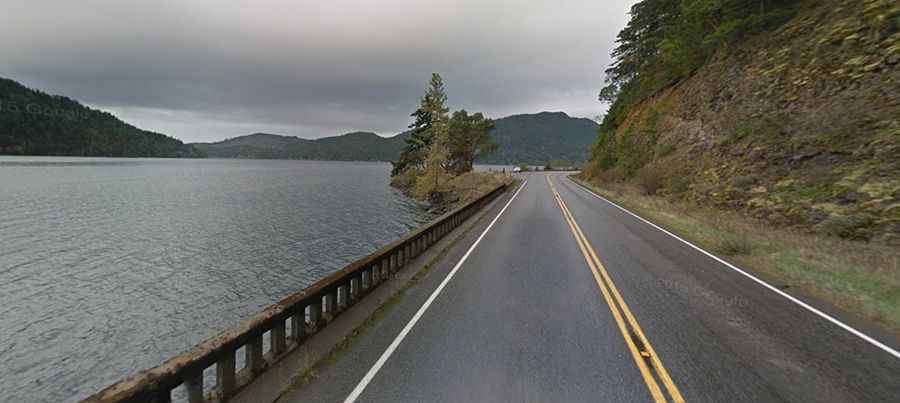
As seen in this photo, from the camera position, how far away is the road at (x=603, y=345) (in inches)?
157

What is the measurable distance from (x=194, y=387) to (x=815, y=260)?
43.8 ft

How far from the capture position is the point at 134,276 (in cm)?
1496

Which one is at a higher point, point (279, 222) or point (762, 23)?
point (762, 23)

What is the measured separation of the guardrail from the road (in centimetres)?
72

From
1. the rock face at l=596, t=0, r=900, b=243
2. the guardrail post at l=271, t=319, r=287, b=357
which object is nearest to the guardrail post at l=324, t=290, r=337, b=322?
the guardrail post at l=271, t=319, r=287, b=357

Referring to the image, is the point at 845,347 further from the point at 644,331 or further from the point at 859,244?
the point at 859,244

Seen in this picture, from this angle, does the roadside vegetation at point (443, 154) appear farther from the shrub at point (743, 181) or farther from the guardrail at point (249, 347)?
the guardrail at point (249, 347)

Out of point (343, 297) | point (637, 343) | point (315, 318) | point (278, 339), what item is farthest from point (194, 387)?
point (637, 343)

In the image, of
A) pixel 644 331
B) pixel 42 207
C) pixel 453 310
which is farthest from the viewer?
pixel 42 207

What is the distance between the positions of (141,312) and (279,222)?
16923mm

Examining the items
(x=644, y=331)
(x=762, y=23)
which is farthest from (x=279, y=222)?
(x=762, y=23)

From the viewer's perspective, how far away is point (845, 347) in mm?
4969

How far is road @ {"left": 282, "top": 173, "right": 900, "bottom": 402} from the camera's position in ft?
13.1

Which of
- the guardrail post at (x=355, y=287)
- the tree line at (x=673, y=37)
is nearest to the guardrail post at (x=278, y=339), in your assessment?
the guardrail post at (x=355, y=287)
